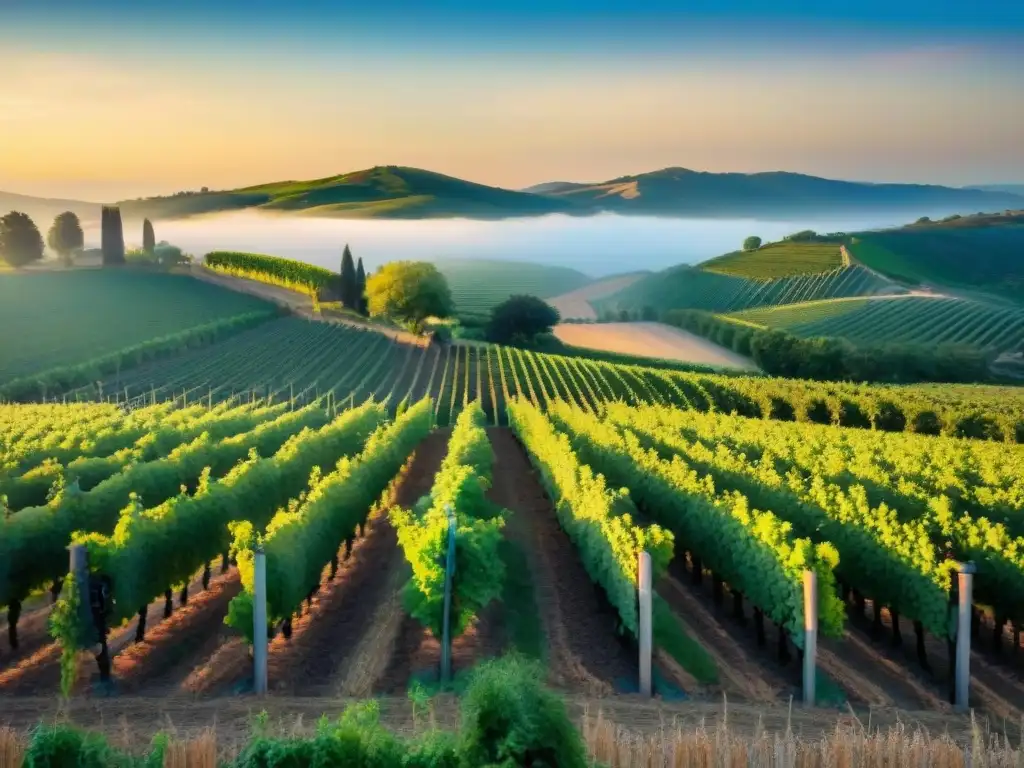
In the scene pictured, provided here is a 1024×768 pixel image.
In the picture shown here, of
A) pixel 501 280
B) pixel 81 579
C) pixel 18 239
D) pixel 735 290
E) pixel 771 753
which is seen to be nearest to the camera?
pixel 771 753

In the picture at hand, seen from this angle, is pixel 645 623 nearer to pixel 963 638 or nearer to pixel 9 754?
pixel 963 638

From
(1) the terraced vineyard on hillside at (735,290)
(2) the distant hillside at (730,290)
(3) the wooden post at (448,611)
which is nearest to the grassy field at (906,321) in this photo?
(1) the terraced vineyard on hillside at (735,290)

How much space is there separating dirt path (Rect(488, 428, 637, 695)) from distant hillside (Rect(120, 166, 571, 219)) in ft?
397

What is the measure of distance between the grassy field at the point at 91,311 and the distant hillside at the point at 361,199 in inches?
1354

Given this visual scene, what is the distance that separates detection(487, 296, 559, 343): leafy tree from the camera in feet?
300

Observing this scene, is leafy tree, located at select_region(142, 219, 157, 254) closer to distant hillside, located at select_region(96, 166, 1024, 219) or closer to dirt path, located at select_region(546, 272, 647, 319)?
distant hillside, located at select_region(96, 166, 1024, 219)

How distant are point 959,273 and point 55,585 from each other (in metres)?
120

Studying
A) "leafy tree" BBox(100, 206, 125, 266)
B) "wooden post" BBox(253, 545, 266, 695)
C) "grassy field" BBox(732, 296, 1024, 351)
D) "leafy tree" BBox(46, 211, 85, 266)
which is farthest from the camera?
"leafy tree" BBox(46, 211, 85, 266)

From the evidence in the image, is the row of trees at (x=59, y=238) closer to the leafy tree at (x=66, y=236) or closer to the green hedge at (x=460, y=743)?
the leafy tree at (x=66, y=236)

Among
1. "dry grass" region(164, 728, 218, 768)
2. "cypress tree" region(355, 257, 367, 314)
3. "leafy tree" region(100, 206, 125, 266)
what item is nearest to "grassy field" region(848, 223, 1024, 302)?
"cypress tree" region(355, 257, 367, 314)

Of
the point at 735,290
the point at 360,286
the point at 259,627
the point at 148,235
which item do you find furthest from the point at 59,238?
the point at 259,627

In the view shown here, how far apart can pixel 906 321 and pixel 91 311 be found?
75.4 meters

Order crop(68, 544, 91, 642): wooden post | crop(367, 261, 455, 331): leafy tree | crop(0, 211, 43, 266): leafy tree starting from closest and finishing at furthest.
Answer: crop(68, 544, 91, 642): wooden post
crop(367, 261, 455, 331): leafy tree
crop(0, 211, 43, 266): leafy tree

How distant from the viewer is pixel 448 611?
11.1 metres
